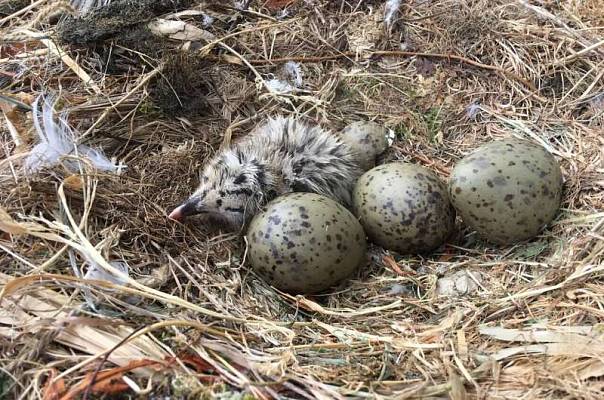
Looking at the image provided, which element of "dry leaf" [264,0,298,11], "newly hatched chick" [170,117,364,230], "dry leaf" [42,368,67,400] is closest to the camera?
"dry leaf" [42,368,67,400]

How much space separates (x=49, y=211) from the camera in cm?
247

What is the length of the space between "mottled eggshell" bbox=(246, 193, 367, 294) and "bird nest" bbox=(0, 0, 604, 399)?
105mm

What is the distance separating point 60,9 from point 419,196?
2271mm

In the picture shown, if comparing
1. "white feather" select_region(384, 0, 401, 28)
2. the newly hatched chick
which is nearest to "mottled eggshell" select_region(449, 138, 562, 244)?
the newly hatched chick

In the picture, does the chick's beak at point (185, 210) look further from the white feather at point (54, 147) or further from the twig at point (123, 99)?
the twig at point (123, 99)

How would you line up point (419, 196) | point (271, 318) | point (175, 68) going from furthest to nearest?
1. point (175, 68)
2. point (419, 196)
3. point (271, 318)

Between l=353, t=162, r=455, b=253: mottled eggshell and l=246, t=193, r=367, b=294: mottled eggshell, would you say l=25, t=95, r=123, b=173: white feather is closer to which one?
l=246, t=193, r=367, b=294: mottled eggshell

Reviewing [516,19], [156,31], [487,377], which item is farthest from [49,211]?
[516,19]

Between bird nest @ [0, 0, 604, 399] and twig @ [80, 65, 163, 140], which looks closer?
bird nest @ [0, 0, 604, 399]

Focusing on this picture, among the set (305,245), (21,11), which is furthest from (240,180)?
(21,11)

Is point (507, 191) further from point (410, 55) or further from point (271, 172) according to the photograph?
point (410, 55)

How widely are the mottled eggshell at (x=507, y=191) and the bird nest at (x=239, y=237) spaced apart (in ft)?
0.33

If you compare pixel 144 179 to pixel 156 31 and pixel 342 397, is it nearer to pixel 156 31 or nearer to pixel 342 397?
pixel 156 31

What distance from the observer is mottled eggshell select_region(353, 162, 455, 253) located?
2.61 m
